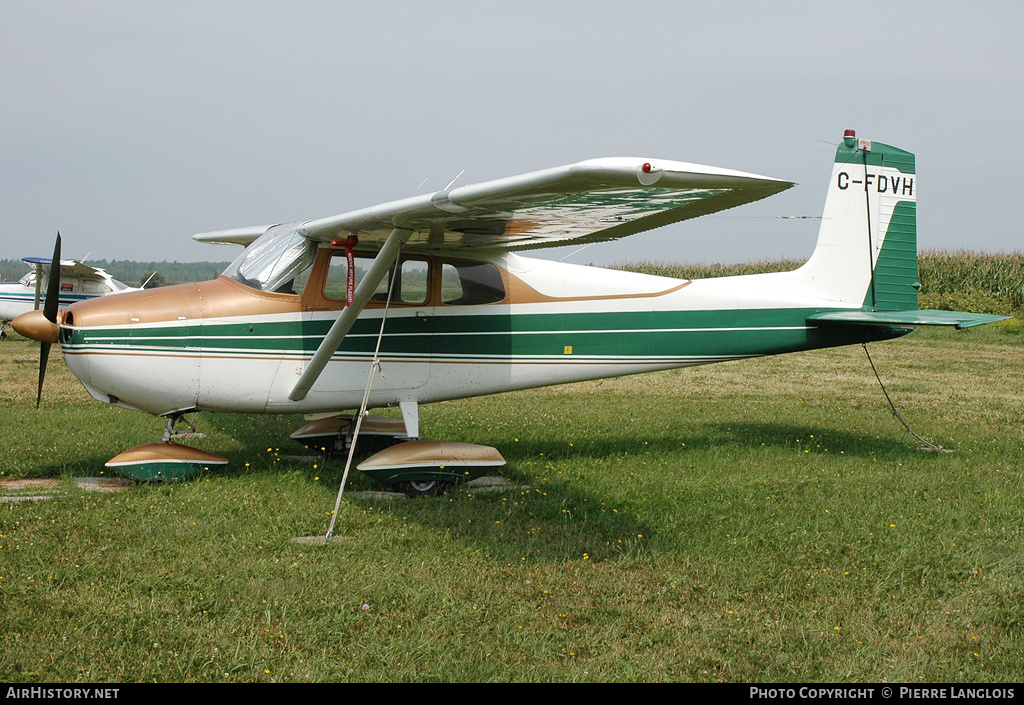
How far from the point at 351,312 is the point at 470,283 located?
147 cm

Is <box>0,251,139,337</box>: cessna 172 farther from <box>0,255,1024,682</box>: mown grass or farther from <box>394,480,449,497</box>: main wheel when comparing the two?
<box>394,480,449,497</box>: main wheel

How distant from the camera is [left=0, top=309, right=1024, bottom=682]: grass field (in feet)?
12.2

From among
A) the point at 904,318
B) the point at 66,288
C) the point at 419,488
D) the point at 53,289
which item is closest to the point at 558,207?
the point at 419,488

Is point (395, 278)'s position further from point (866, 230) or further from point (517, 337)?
point (866, 230)

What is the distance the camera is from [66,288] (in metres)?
23.0

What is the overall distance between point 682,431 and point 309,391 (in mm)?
4744

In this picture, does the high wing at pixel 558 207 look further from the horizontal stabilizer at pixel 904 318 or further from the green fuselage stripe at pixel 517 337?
the horizontal stabilizer at pixel 904 318

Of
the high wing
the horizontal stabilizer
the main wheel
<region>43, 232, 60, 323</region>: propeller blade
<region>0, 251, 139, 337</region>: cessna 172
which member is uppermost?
the high wing

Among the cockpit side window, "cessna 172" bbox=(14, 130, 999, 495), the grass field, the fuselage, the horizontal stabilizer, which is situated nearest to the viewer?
the grass field

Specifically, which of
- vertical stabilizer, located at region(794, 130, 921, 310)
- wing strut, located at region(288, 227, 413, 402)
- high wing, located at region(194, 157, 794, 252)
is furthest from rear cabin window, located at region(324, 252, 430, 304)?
vertical stabilizer, located at region(794, 130, 921, 310)

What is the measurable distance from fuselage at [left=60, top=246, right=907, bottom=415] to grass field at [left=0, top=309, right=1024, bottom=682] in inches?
34.1
